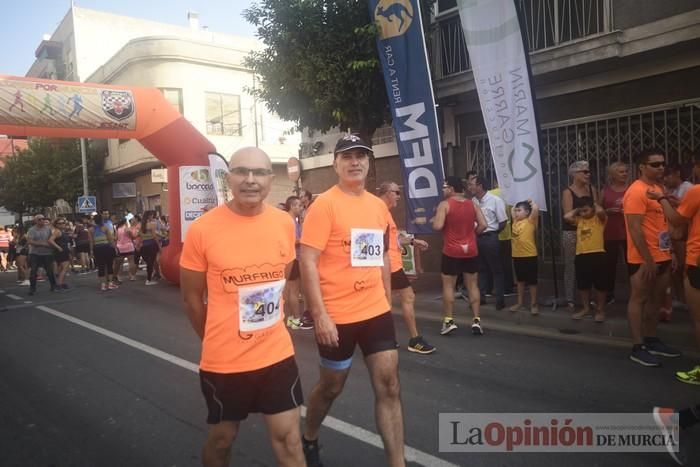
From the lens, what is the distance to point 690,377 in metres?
4.27

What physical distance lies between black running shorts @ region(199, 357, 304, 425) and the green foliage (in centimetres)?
3014

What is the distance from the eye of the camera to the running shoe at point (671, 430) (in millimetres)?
2930

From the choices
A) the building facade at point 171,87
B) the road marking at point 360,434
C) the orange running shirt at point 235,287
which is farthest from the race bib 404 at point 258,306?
the building facade at point 171,87

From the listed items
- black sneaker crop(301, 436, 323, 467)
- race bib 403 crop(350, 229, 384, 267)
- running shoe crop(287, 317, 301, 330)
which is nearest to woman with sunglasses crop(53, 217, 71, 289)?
running shoe crop(287, 317, 301, 330)

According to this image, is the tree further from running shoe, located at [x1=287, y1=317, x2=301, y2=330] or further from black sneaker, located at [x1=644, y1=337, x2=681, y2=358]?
black sneaker, located at [x1=644, y1=337, x2=681, y2=358]

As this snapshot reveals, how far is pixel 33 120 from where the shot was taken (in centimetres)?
988

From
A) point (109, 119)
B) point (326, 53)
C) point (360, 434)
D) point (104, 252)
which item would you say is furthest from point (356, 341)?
point (104, 252)

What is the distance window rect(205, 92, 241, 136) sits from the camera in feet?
82.0

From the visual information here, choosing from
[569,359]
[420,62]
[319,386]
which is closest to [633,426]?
[569,359]

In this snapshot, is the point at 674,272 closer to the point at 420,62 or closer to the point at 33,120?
the point at 420,62

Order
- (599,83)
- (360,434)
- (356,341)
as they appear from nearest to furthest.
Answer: (356,341), (360,434), (599,83)

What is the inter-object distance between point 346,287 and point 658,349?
3783mm

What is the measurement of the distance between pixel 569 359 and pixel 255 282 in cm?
393

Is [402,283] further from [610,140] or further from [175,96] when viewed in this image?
[175,96]
